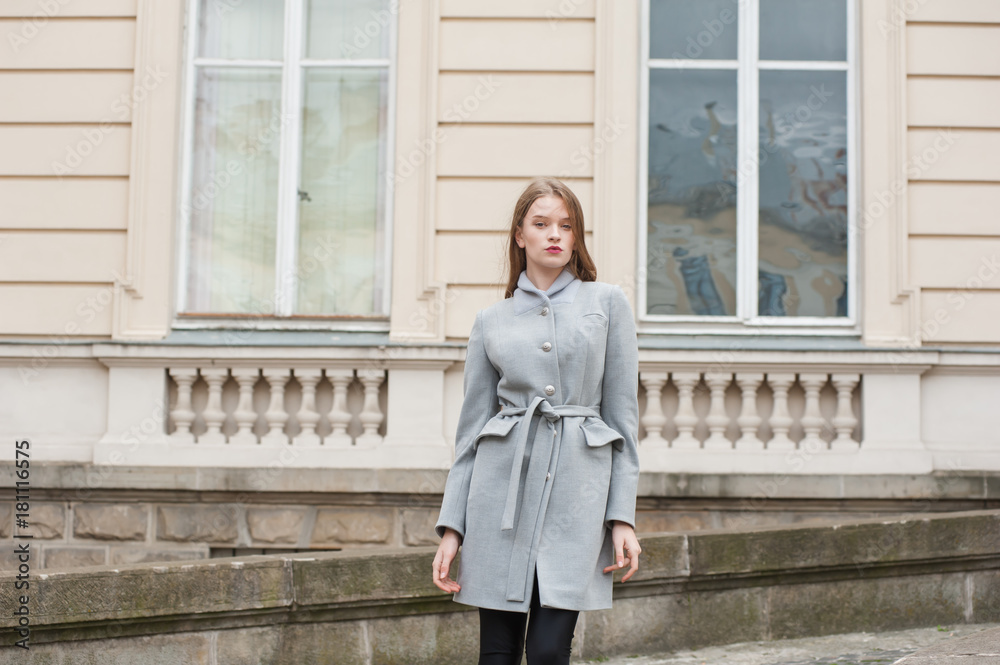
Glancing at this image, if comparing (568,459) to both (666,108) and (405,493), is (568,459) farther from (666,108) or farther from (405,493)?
(666,108)

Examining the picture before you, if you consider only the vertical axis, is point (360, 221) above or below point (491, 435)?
above

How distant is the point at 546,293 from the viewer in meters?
3.09

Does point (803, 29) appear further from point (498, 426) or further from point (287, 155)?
point (498, 426)

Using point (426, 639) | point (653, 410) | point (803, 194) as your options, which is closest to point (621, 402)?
point (426, 639)

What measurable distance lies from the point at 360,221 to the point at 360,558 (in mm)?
3000

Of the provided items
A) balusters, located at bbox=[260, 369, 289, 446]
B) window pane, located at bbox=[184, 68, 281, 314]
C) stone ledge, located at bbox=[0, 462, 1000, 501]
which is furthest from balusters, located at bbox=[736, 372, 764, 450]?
window pane, located at bbox=[184, 68, 281, 314]

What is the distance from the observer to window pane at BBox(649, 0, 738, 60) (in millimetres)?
6918

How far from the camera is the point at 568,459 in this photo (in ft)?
9.51

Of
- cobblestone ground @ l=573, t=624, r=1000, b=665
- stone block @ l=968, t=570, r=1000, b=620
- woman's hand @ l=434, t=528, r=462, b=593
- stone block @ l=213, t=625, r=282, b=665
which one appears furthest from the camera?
stone block @ l=968, t=570, r=1000, b=620

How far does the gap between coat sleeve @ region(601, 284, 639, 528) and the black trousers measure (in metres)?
0.30

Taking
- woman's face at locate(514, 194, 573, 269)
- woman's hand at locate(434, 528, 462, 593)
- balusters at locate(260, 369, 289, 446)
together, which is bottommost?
woman's hand at locate(434, 528, 462, 593)

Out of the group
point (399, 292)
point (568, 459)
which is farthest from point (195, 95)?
point (568, 459)

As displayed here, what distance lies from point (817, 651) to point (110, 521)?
4161 millimetres

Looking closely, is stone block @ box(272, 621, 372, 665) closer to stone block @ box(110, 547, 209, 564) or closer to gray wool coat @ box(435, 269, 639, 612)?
gray wool coat @ box(435, 269, 639, 612)
